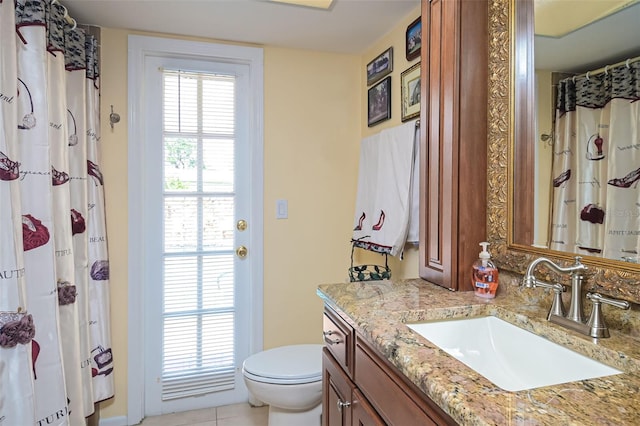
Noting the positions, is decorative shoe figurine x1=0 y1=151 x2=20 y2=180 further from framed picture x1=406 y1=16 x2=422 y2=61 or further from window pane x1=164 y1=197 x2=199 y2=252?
framed picture x1=406 y1=16 x2=422 y2=61

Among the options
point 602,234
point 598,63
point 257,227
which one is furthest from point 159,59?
point 602,234

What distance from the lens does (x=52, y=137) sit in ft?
5.32

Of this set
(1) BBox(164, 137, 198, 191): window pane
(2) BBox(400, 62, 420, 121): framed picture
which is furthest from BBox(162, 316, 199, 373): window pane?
(2) BBox(400, 62, 420, 121): framed picture

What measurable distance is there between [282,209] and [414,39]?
3.90 feet

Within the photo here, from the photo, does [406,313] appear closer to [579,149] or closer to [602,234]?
[602,234]

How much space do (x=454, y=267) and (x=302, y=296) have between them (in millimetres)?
1291

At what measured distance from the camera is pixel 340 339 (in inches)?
46.7

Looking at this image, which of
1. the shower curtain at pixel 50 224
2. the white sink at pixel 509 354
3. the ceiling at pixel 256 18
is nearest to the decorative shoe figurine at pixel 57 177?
the shower curtain at pixel 50 224

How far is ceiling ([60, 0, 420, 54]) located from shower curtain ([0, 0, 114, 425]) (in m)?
0.20

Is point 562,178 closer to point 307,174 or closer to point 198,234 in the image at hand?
point 307,174

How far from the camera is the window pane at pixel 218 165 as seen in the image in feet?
7.23

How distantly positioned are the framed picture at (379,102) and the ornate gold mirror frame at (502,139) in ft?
2.67

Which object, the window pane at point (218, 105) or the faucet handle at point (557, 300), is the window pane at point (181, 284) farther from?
the faucet handle at point (557, 300)

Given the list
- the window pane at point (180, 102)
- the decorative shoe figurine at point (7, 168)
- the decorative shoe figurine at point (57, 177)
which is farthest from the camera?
the window pane at point (180, 102)
